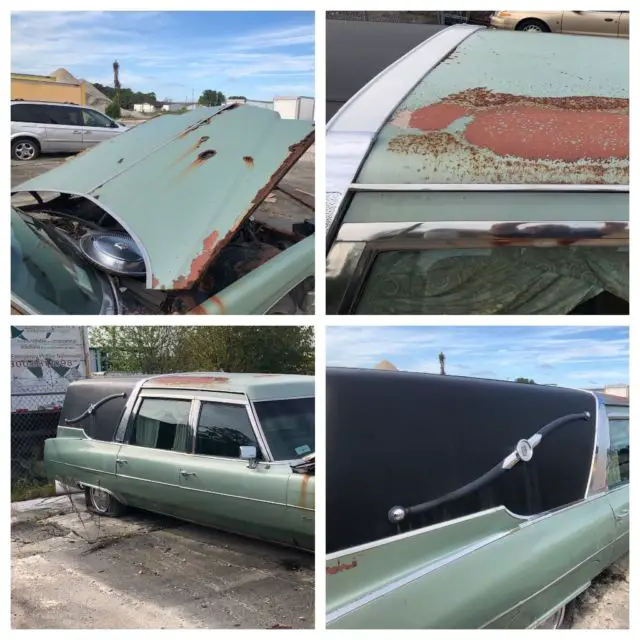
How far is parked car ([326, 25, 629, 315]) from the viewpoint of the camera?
2418mm

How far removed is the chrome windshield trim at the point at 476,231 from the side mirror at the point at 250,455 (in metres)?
1.18

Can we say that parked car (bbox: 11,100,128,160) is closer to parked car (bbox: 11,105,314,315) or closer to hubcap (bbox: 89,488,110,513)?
parked car (bbox: 11,105,314,315)

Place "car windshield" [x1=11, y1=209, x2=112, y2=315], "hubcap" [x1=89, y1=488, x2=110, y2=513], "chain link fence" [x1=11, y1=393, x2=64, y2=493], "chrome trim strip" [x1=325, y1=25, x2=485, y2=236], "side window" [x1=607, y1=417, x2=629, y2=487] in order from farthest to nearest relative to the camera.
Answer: "hubcap" [x1=89, y1=488, x2=110, y2=513]
"chain link fence" [x1=11, y1=393, x2=64, y2=493]
"side window" [x1=607, y1=417, x2=629, y2=487]
"car windshield" [x1=11, y1=209, x2=112, y2=315]
"chrome trim strip" [x1=325, y1=25, x2=485, y2=236]

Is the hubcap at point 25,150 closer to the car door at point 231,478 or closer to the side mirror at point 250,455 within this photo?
the car door at point 231,478

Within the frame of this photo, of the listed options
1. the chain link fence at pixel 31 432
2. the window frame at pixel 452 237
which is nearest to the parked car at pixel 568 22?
the window frame at pixel 452 237

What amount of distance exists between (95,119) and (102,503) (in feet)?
6.98

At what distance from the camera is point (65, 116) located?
3.34m

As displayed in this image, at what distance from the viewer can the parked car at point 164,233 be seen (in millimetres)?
2727

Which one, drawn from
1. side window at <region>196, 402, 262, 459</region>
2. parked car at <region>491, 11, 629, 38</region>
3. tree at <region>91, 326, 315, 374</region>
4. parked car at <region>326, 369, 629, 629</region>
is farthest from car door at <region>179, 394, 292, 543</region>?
parked car at <region>491, 11, 629, 38</region>

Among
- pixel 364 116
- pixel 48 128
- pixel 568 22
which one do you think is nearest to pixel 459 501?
pixel 364 116

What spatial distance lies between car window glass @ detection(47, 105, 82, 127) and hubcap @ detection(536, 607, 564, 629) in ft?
10.8
